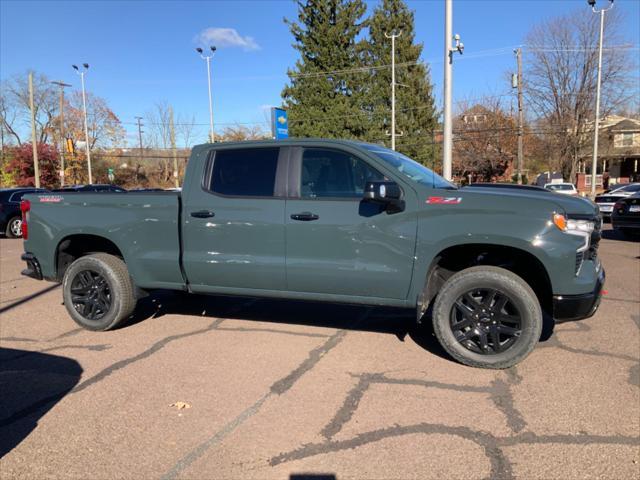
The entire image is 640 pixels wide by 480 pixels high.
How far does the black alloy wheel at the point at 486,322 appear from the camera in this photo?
4172 millimetres

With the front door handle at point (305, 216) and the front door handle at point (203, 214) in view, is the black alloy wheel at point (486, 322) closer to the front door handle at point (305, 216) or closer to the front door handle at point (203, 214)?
the front door handle at point (305, 216)

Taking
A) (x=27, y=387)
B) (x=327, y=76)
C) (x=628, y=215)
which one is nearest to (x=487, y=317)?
(x=27, y=387)

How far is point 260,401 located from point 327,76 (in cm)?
3909

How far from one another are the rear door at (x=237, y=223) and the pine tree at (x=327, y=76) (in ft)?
114

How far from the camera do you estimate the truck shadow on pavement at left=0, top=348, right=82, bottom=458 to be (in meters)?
3.33

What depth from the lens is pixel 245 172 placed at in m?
4.92

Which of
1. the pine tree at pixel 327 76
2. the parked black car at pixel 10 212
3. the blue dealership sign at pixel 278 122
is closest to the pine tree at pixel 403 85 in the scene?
the pine tree at pixel 327 76

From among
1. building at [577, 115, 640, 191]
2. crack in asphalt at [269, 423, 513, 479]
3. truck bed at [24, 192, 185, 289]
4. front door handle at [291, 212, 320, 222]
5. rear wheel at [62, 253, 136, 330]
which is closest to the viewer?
crack in asphalt at [269, 423, 513, 479]

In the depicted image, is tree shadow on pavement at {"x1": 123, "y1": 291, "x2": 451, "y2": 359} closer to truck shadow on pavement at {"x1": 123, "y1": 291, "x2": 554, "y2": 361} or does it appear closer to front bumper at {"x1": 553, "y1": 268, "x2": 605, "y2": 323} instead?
truck shadow on pavement at {"x1": 123, "y1": 291, "x2": 554, "y2": 361}

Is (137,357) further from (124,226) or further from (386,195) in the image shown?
(386,195)

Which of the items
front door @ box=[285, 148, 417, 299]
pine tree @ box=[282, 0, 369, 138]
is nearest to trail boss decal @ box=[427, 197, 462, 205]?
front door @ box=[285, 148, 417, 299]

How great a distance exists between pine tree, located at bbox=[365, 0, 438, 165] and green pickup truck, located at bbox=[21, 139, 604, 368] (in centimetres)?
3770

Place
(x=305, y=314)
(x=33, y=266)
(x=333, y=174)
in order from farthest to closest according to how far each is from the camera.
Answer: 1. (x=305, y=314)
2. (x=33, y=266)
3. (x=333, y=174)

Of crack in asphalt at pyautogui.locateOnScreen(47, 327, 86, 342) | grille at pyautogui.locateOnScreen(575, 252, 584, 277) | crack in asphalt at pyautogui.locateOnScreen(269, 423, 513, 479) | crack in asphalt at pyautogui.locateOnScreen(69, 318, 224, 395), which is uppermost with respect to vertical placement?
grille at pyautogui.locateOnScreen(575, 252, 584, 277)
